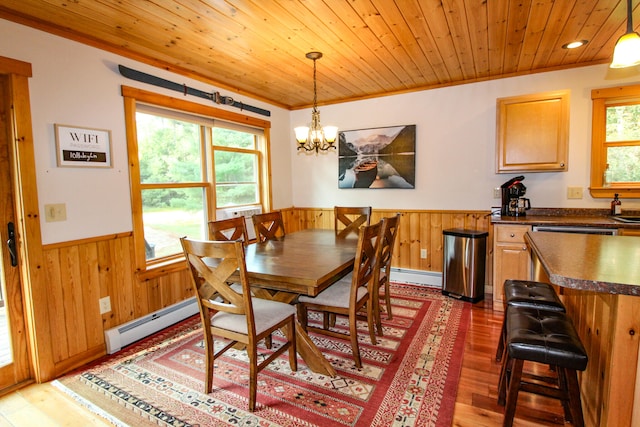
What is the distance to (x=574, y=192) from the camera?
338 cm

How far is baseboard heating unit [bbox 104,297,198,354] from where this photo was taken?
261cm

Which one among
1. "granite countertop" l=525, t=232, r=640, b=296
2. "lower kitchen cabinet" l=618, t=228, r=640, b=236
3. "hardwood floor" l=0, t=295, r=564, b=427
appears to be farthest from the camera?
"lower kitchen cabinet" l=618, t=228, r=640, b=236

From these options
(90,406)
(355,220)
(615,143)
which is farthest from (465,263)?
(90,406)

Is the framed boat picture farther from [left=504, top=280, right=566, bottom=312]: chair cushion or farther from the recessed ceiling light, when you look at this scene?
[left=504, top=280, right=566, bottom=312]: chair cushion

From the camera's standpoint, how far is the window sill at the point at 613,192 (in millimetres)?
3148

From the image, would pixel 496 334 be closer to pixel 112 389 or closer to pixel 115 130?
pixel 112 389

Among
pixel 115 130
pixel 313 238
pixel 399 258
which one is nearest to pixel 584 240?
pixel 313 238

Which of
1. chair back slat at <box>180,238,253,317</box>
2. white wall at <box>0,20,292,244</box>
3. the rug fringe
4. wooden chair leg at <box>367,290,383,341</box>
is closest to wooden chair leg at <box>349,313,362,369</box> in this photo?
wooden chair leg at <box>367,290,383,341</box>

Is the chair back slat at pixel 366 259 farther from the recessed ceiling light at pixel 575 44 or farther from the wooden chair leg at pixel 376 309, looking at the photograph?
the recessed ceiling light at pixel 575 44

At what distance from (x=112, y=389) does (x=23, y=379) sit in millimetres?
670

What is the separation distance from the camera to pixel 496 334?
2762 mm

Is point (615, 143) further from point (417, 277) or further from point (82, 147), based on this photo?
point (82, 147)

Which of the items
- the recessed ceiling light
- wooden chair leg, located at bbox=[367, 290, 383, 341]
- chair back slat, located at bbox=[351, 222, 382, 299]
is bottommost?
wooden chair leg, located at bbox=[367, 290, 383, 341]

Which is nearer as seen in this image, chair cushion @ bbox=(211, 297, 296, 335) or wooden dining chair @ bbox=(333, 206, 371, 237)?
chair cushion @ bbox=(211, 297, 296, 335)
